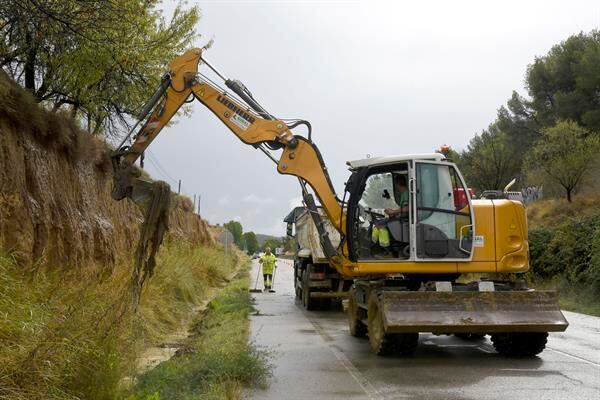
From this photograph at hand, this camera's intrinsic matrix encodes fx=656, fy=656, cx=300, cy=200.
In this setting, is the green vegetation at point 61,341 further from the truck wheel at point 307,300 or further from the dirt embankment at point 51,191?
the truck wheel at point 307,300

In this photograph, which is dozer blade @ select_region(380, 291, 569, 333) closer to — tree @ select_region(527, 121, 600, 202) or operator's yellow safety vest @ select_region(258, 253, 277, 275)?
operator's yellow safety vest @ select_region(258, 253, 277, 275)

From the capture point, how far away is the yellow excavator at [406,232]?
9.73 meters

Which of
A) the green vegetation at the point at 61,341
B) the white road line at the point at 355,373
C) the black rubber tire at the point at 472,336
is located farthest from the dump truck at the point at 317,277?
the green vegetation at the point at 61,341

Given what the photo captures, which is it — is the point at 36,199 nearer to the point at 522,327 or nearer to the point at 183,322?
the point at 183,322

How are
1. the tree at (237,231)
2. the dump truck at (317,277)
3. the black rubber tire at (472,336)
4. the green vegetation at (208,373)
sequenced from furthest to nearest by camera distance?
1. the tree at (237,231)
2. the dump truck at (317,277)
3. the black rubber tire at (472,336)
4. the green vegetation at (208,373)

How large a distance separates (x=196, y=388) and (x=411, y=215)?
467cm

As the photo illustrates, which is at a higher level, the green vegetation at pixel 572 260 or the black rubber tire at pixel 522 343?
the green vegetation at pixel 572 260

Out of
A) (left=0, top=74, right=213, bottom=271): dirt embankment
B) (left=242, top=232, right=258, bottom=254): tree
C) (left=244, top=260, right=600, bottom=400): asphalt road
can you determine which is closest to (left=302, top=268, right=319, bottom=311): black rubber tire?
(left=244, top=260, right=600, bottom=400): asphalt road

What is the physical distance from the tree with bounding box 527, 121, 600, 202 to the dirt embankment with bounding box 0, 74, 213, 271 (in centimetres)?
2838

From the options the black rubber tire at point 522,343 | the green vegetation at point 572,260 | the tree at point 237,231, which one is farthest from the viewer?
the tree at point 237,231

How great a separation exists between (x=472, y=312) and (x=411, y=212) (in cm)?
181

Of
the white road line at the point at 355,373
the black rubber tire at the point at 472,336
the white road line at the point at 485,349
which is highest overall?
the black rubber tire at the point at 472,336

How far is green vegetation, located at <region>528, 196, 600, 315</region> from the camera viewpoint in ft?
69.0

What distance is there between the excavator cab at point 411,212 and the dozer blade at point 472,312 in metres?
0.87
